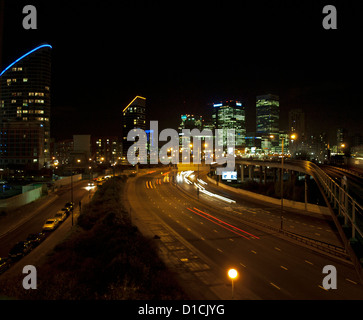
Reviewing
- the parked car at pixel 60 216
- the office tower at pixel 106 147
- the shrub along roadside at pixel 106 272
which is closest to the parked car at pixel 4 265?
the shrub along roadside at pixel 106 272

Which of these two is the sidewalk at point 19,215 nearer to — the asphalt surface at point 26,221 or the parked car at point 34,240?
the asphalt surface at point 26,221

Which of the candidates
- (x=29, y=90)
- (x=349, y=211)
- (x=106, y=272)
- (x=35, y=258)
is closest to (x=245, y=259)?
(x=349, y=211)

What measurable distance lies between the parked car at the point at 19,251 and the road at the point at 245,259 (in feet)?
32.3

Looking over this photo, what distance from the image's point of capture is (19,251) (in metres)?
19.1

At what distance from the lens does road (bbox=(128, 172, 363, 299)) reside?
12.3 m

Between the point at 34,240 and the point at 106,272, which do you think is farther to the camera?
the point at 34,240

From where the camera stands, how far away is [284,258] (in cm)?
1647

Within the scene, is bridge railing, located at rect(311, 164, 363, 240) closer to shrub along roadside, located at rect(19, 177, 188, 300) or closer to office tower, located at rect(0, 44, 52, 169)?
shrub along roadside, located at rect(19, 177, 188, 300)

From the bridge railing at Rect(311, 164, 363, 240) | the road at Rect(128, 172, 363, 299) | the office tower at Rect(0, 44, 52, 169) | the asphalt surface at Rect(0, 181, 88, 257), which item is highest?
the office tower at Rect(0, 44, 52, 169)

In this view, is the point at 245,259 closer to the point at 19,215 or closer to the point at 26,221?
the point at 26,221

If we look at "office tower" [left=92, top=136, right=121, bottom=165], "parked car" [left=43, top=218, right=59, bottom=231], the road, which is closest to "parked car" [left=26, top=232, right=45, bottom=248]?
"parked car" [left=43, top=218, right=59, bottom=231]

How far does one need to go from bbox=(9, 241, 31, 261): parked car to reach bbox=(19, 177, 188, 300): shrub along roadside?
3.12 meters

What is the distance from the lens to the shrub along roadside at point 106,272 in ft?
31.6

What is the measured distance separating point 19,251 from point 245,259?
52.0 feet
